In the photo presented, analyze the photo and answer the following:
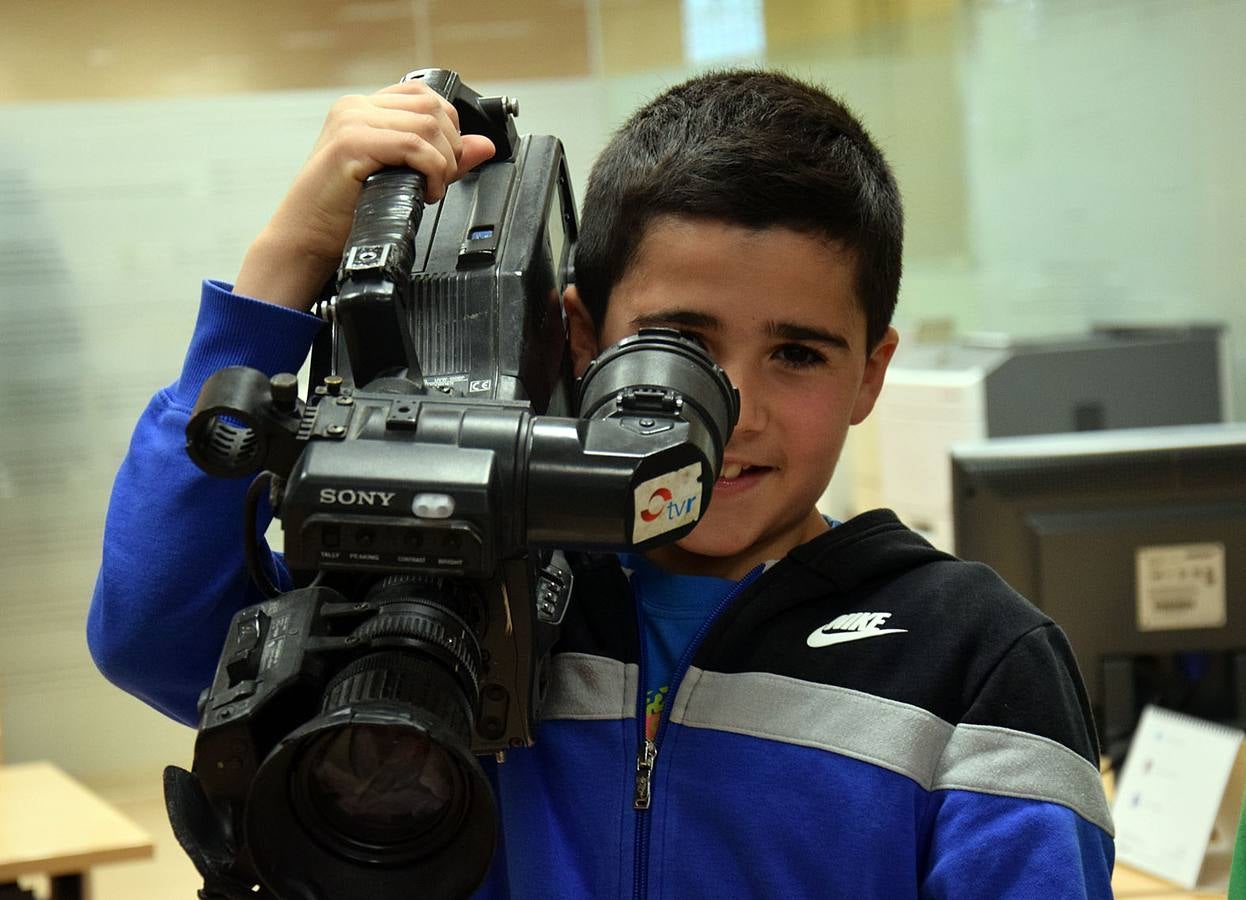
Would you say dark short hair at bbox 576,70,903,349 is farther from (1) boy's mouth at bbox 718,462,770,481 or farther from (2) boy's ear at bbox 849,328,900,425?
(1) boy's mouth at bbox 718,462,770,481

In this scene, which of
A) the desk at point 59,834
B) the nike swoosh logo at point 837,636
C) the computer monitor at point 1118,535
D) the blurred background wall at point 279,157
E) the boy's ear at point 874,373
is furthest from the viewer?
the blurred background wall at point 279,157

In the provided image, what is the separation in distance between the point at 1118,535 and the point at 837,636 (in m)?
1.07

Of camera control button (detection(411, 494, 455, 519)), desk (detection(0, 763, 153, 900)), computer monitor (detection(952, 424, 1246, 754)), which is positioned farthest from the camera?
desk (detection(0, 763, 153, 900))

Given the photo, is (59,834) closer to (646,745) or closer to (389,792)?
(646,745)

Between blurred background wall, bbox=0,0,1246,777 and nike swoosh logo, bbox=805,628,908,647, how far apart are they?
208cm

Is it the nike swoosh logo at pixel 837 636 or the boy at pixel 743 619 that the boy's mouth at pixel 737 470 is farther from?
the nike swoosh logo at pixel 837 636

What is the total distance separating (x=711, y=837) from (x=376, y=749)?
0.34 m

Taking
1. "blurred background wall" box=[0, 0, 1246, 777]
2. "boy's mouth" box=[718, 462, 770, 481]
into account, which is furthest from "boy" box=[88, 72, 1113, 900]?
"blurred background wall" box=[0, 0, 1246, 777]

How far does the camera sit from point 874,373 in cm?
105

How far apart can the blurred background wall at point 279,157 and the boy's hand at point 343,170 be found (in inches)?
82.1

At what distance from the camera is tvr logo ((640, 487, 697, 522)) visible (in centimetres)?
61

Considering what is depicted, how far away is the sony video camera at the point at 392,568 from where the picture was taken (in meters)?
0.58

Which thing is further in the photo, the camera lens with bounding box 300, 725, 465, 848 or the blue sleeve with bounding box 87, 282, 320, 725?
the blue sleeve with bounding box 87, 282, 320, 725

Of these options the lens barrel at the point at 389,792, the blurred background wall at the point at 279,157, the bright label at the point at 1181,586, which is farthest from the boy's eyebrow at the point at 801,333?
the blurred background wall at the point at 279,157
